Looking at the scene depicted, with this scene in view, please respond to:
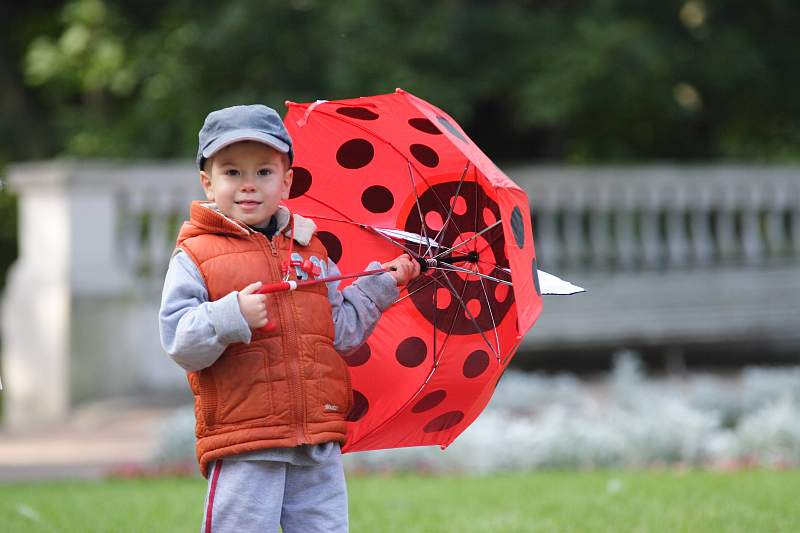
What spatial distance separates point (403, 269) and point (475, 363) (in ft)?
1.44

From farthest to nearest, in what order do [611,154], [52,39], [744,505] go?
[52,39] → [611,154] → [744,505]

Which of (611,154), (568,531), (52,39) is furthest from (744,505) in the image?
(52,39)

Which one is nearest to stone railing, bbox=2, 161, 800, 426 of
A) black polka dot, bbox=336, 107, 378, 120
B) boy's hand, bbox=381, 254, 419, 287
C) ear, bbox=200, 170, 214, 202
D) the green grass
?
the green grass

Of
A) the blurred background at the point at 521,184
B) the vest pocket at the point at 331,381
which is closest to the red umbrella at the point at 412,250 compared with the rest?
the vest pocket at the point at 331,381

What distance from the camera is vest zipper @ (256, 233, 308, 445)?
349 cm

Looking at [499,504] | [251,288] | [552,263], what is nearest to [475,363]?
[251,288]

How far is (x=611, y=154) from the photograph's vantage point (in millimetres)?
14945

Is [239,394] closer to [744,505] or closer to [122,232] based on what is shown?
[744,505]

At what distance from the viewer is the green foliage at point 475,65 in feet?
38.7

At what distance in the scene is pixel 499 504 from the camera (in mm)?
6242

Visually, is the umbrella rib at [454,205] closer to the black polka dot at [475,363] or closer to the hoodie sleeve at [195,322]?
the black polka dot at [475,363]

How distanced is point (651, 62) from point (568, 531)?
721 centimetres

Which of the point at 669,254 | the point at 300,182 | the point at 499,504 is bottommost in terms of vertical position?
the point at 669,254

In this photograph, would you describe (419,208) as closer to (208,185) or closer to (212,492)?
(208,185)
